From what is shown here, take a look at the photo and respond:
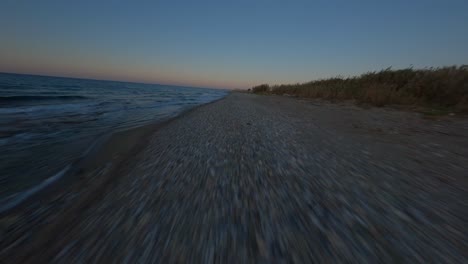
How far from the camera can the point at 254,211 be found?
100 cm

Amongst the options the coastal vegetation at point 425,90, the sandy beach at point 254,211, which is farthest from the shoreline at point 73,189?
the coastal vegetation at point 425,90

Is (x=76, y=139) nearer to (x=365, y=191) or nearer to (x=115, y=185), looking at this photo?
(x=115, y=185)

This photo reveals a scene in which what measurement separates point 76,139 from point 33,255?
3021mm

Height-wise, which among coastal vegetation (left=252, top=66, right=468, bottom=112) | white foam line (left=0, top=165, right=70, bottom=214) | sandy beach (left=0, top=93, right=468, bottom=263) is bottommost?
white foam line (left=0, top=165, right=70, bottom=214)

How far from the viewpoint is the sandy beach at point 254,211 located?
2.43ft

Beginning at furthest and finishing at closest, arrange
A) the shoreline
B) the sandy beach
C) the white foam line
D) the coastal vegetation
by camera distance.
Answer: the coastal vegetation → the white foam line → the shoreline → the sandy beach

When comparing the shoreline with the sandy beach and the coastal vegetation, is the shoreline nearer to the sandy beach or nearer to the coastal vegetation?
the sandy beach

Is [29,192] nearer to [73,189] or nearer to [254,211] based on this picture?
[73,189]

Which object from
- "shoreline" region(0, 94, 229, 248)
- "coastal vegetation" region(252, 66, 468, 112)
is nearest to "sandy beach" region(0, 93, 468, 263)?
"shoreline" region(0, 94, 229, 248)

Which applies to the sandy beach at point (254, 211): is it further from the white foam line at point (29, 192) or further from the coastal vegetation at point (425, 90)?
the coastal vegetation at point (425, 90)

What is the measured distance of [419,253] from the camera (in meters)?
0.71

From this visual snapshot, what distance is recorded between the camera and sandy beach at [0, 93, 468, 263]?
742mm

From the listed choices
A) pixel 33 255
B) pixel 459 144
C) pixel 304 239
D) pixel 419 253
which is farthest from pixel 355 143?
pixel 33 255

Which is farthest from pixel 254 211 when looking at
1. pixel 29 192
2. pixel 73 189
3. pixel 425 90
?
pixel 425 90
